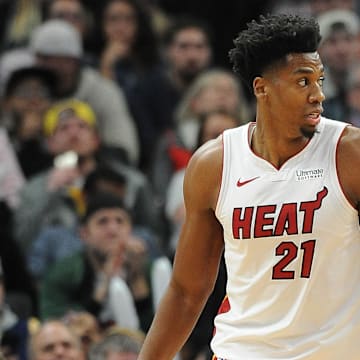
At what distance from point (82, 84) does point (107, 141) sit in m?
0.59

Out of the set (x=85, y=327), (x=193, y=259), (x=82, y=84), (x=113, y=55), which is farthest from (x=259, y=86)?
(x=113, y=55)

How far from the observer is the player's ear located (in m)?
4.68

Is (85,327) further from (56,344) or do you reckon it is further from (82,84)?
(82,84)

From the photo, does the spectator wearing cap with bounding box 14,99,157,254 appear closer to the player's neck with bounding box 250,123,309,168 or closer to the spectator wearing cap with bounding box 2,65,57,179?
the spectator wearing cap with bounding box 2,65,57,179

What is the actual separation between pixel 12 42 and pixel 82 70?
0.97 m

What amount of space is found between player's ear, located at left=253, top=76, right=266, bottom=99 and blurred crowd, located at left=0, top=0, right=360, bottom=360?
109 inches

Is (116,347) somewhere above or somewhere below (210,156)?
below

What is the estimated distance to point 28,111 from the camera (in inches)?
376

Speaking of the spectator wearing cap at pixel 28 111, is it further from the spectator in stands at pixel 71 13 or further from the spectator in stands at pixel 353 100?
the spectator in stands at pixel 353 100

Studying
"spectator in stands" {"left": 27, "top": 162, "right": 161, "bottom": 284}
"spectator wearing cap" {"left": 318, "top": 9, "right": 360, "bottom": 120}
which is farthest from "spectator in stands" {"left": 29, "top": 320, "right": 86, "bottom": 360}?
"spectator wearing cap" {"left": 318, "top": 9, "right": 360, "bottom": 120}

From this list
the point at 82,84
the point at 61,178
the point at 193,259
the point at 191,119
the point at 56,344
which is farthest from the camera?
the point at 82,84

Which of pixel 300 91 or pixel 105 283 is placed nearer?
pixel 300 91

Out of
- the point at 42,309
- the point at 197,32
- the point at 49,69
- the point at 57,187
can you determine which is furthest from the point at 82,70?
the point at 42,309

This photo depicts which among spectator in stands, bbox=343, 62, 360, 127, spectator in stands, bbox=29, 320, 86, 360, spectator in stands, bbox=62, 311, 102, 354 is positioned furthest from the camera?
spectator in stands, bbox=343, 62, 360, 127
